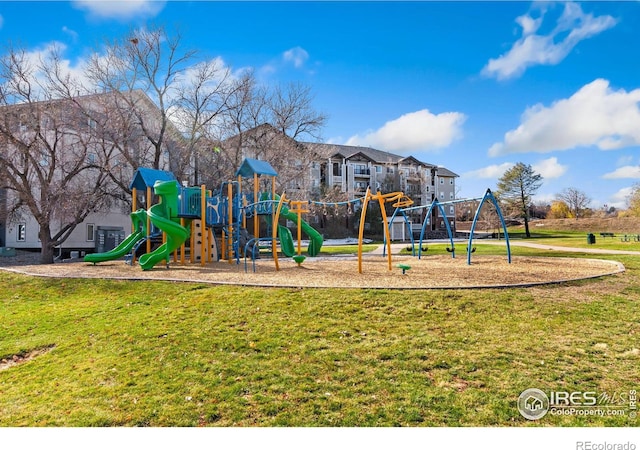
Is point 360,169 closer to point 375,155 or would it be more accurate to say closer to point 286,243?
point 375,155

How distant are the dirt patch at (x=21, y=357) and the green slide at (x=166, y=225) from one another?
23.8 feet

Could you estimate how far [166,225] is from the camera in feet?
46.3

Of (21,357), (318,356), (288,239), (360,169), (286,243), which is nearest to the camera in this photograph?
(318,356)

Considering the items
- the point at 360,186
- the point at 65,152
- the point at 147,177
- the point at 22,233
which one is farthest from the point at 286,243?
the point at 360,186

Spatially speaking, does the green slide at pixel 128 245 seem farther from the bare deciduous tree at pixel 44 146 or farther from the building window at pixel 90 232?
the building window at pixel 90 232

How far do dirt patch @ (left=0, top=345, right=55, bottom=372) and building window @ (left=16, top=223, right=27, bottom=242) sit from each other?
3009 centimetres

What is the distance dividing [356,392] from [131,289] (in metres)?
7.93

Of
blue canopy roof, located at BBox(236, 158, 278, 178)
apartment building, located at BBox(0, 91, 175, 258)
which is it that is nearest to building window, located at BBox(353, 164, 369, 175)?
apartment building, located at BBox(0, 91, 175, 258)

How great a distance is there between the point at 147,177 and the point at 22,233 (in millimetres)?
20173

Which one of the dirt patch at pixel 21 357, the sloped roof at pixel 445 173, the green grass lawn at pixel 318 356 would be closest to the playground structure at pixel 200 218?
the green grass lawn at pixel 318 356

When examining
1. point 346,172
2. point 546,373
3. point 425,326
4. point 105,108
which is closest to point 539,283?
point 425,326

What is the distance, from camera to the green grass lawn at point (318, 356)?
4281 mm

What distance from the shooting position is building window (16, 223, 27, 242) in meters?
30.8

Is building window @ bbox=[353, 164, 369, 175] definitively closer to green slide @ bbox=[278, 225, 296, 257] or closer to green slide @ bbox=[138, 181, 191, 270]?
green slide @ bbox=[278, 225, 296, 257]
